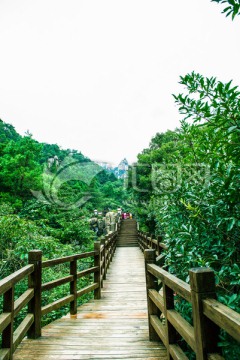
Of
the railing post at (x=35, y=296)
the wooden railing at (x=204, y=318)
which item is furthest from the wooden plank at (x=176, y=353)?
the railing post at (x=35, y=296)

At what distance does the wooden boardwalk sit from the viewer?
8.30 ft

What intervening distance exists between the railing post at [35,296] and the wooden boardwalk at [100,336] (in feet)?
0.32

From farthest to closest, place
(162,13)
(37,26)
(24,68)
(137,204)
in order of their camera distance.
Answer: (24,68), (137,204), (37,26), (162,13)

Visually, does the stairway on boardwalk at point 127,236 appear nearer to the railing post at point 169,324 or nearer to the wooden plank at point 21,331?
the wooden plank at point 21,331

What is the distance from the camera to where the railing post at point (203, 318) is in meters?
1.39

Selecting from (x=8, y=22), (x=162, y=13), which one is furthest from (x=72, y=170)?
(x=162, y=13)

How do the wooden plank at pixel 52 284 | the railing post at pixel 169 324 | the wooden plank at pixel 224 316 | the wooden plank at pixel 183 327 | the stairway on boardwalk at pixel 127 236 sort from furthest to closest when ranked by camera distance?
1. the stairway on boardwalk at pixel 127 236
2. the wooden plank at pixel 52 284
3. the railing post at pixel 169 324
4. the wooden plank at pixel 183 327
5. the wooden plank at pixel 224 316

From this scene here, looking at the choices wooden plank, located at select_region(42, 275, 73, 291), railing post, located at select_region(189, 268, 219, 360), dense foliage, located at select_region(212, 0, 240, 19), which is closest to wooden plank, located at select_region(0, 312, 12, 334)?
wooden plank, located at select_region(42, 275, 73, 291)

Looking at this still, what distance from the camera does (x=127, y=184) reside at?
611 inches

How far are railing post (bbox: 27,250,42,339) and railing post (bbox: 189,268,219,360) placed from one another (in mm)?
2161

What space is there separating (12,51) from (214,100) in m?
16.3

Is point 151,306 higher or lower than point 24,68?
lower

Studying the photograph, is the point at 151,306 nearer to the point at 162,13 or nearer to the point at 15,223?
the point at 15,223

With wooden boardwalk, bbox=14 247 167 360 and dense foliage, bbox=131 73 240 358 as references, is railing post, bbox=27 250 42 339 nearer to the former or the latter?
wooden boardwalk, bbox=14 247 167 360
